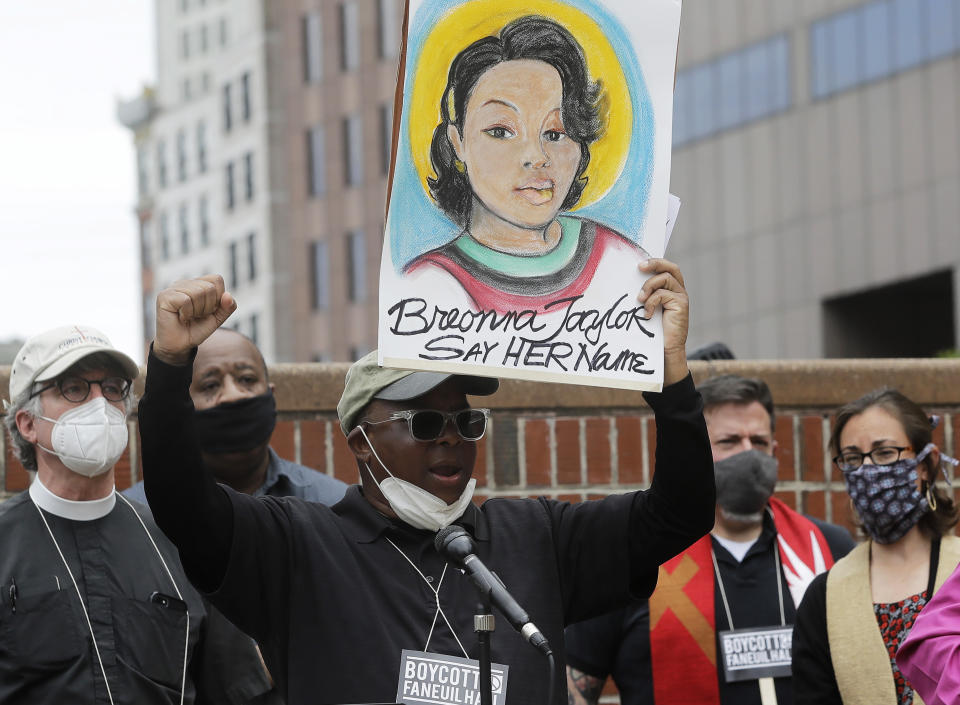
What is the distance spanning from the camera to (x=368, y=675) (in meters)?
4.39

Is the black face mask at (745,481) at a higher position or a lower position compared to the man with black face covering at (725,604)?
higher

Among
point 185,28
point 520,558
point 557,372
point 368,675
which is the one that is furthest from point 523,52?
point 185,28

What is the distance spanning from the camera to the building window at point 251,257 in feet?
222

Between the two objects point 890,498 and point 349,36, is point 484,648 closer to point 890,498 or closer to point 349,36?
point 890,498

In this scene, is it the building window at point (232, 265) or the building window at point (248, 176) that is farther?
the building window at point (232, 265)

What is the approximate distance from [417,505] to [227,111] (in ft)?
221

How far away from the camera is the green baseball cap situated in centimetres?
463

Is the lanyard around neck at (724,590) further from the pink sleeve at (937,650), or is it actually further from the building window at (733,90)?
the building window at (733,90)

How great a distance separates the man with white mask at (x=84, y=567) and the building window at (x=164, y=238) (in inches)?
3028

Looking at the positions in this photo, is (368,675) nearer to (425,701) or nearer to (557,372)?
(425,701)

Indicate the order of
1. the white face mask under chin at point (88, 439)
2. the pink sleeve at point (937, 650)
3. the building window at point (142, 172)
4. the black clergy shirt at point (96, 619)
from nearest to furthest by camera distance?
the pink sleeve at point (937, 650) → the black clergy shirt at point (96, 619) → the white face mask under chin at point (88, 439) → the building window at point (142, 172)

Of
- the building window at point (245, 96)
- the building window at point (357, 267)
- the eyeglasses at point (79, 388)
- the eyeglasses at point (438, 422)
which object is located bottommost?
the eyeglasses at point (438, 422)

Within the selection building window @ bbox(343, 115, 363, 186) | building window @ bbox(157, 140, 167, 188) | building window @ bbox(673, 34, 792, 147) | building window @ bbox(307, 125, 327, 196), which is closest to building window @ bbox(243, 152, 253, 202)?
building window @ bbox(307, 125, 327, 196)

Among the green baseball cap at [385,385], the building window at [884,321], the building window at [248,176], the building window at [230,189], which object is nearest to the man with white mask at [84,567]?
the green baseball cap at [385,385]
